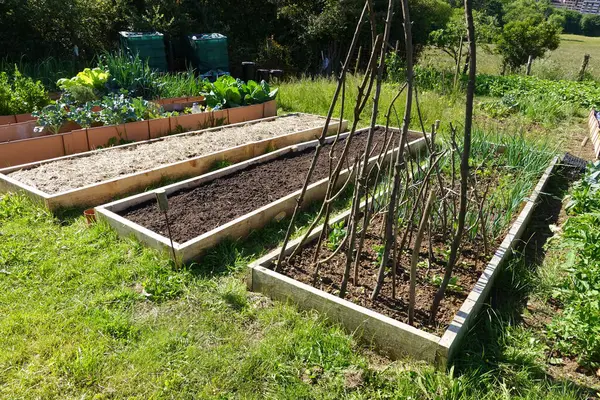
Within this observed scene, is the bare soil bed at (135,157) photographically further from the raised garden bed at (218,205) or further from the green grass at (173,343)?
the green grass at (173,343)

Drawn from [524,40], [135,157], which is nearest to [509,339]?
[135,157]

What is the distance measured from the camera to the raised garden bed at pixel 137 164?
388 centimetres

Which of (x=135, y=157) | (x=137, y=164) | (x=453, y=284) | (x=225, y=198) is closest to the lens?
(x=453, y=284)

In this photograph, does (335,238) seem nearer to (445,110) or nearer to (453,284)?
(453,284)

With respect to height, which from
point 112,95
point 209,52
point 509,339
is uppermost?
point 209,52

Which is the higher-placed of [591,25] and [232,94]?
[591,25]

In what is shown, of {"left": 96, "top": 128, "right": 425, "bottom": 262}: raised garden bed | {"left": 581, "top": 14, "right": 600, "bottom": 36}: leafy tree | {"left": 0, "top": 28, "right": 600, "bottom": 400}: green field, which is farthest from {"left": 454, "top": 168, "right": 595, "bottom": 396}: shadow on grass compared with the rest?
{"left": 581, "top": 14, "right": 600, "bottom": 36}: leafy tree

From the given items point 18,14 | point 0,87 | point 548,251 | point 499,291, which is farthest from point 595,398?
point 18,14

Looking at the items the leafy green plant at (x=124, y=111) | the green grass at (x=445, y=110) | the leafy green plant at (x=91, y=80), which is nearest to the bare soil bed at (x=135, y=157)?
the leafy green plant at (x=124, y=111)

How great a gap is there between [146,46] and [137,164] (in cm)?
551

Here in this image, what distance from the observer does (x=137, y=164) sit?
4.56 meters

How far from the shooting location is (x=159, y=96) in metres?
6.95

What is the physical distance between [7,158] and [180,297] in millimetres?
3163

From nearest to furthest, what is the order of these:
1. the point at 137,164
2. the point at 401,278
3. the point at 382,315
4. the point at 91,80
→ the point at 382,315 < the point at 401,278 < the point at 137,164 < the point at 91,80
